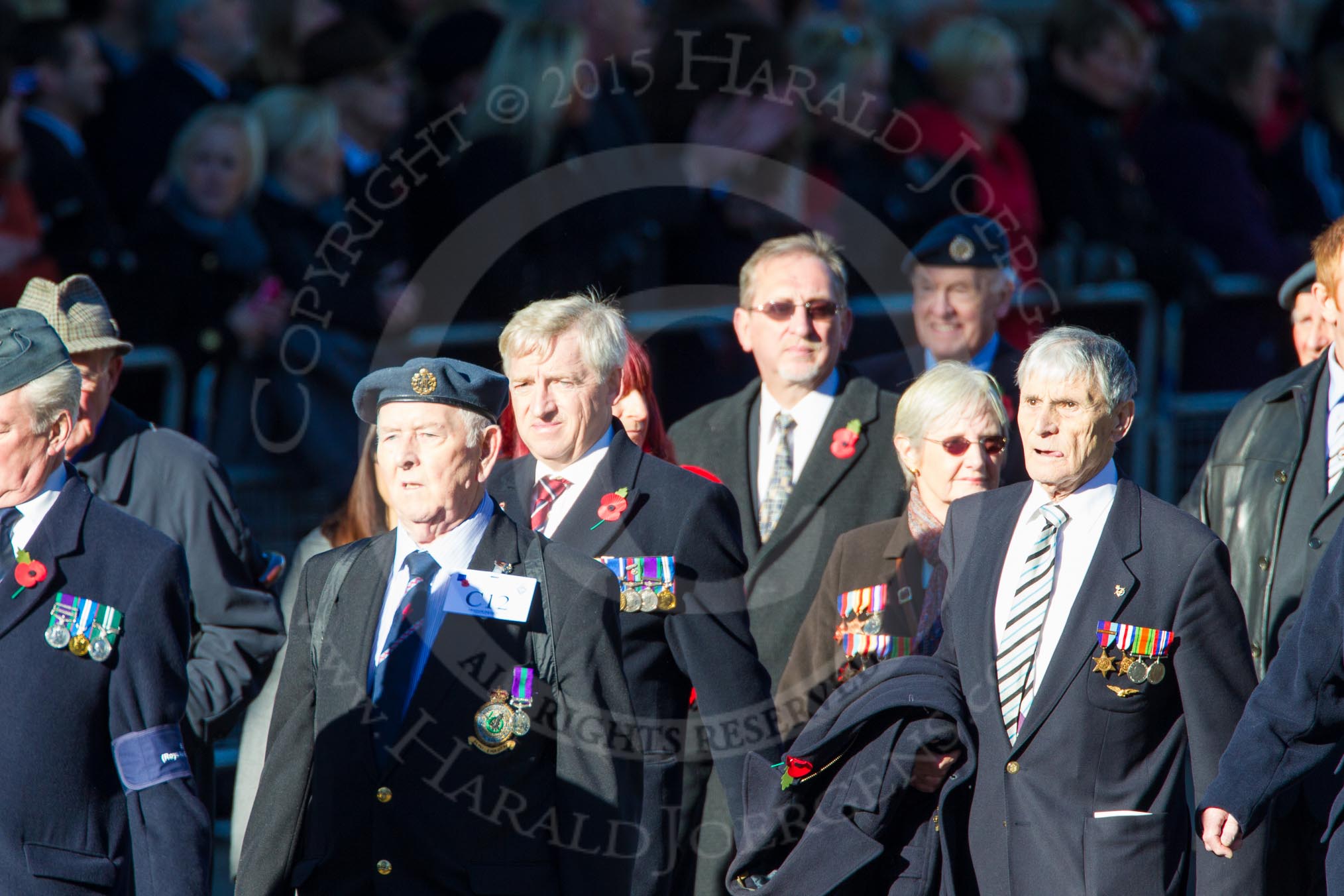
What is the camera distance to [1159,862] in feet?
13.6

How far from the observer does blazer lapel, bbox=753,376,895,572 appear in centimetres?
560

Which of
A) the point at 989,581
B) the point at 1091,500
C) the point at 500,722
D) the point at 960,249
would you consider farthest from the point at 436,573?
the point at 960,249

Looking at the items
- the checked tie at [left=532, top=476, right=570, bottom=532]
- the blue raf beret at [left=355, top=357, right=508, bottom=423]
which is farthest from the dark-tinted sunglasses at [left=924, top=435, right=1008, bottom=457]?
the blue raf beret at [left=355, top=357, right=508, bottom=423]

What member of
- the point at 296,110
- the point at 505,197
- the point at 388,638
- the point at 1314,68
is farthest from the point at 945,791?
the point at 1314,68

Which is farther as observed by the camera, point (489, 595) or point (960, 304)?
point (960, 304)

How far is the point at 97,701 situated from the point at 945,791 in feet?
6.15

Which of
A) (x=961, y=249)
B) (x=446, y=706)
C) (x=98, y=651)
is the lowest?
(x=446, y=706)

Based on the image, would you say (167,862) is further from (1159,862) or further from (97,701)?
(1159,862)

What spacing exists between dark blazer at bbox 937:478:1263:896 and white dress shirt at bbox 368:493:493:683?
1.22 metres

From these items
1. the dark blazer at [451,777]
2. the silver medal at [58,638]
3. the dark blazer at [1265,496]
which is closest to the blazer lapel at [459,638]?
the dark blazer at [451,777]

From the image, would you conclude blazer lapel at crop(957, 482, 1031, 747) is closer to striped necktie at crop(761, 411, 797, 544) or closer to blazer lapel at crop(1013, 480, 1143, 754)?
blazer lapel at crop(1013, 480, 1143, 754)

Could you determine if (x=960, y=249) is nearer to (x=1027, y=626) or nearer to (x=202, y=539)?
(x=1027, y=626)

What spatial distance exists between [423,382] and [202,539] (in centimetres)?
143

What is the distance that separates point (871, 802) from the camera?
4.14 m
